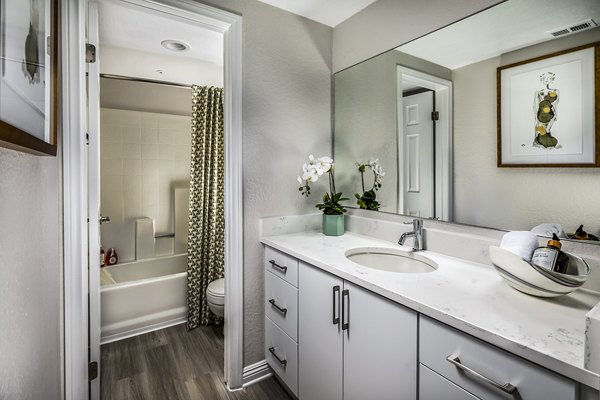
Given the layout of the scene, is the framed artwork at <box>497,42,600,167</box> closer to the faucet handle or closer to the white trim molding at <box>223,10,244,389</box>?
the faucet handle

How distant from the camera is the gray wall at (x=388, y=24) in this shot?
4.82 feet

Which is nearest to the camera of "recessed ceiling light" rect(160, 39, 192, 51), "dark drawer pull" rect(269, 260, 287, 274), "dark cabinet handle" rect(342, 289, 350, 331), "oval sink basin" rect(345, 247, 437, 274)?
"dark cabinet handle" rect(342, 289, 350, 331)

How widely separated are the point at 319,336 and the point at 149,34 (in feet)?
7.98

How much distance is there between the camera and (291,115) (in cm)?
197

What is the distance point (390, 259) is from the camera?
1629 millimetres

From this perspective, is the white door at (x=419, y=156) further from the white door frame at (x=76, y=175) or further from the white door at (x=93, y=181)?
the white door at (x=93, y=181)

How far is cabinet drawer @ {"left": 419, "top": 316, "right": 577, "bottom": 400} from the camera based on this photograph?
0.68 meters

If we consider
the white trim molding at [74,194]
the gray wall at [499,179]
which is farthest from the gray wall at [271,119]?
the gray wall at [499,179]

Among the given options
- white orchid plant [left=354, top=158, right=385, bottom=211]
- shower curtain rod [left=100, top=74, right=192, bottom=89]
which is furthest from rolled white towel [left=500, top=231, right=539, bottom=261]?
shower curtain rod [left=100, top=74, right=192, bottom=89]

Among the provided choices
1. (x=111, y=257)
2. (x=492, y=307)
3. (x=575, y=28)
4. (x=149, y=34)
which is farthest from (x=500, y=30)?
(x=111, y=257)

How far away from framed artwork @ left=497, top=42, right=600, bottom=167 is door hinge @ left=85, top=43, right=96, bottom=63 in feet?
6.26

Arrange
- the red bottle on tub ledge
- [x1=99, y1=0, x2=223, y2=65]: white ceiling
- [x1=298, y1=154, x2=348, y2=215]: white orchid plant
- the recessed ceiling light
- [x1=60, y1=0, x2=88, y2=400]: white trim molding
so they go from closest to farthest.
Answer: [x1=60, y1=0, x2=88, y2=400]: white trim molding < [x1=298, y1=154, x2=348, y2=215]: white orchid plant < [x1=99, y1=0, x2=223, y2=65]: white ceiling < the recessed ceiling light < the red bottle on tub ledge

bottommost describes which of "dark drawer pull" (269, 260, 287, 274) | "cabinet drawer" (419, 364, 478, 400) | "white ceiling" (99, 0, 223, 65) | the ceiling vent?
"cabinet drawer" (419, 364, 478, 400)

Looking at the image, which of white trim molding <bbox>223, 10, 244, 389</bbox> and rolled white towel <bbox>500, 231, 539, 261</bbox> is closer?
rolled white towel <bbox>500, 231, 539, 261</bbox>
